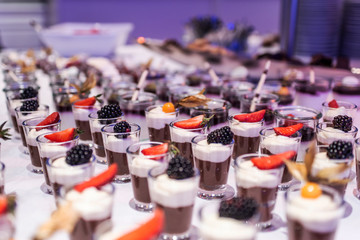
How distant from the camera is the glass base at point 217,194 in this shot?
154cm

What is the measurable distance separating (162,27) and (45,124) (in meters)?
5.07

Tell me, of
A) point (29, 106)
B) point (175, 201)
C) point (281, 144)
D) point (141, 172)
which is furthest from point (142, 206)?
point (29, 106)

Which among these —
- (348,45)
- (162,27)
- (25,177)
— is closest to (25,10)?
(162,27)

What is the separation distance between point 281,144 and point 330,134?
0.75 ft

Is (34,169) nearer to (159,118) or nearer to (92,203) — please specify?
(159,118)

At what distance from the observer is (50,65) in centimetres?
345

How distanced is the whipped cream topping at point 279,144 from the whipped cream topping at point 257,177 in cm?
23

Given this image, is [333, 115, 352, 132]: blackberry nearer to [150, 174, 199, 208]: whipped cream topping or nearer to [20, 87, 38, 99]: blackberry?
[150, 174, 199, 208]: whipped cream topping

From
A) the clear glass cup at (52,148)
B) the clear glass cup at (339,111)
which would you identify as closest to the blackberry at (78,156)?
the clear glass cup at (52,148)

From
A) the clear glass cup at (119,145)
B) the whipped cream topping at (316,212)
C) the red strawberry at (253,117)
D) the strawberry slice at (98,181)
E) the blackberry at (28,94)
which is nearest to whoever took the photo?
the whipped cream topping at (316,212)

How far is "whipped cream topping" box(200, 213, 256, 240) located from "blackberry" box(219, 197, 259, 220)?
29 mm

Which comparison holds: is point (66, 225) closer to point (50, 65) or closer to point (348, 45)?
point (50, 65)

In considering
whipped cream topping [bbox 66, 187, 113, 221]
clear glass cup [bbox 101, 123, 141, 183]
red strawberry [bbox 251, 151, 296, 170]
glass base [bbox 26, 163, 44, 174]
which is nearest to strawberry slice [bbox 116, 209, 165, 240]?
whipped cream topping [bbox 66, 187, 113, 221]

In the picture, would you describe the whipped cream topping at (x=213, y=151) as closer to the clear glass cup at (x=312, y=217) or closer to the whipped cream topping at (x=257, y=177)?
the whipped cream topping at (x=257, y=177)
